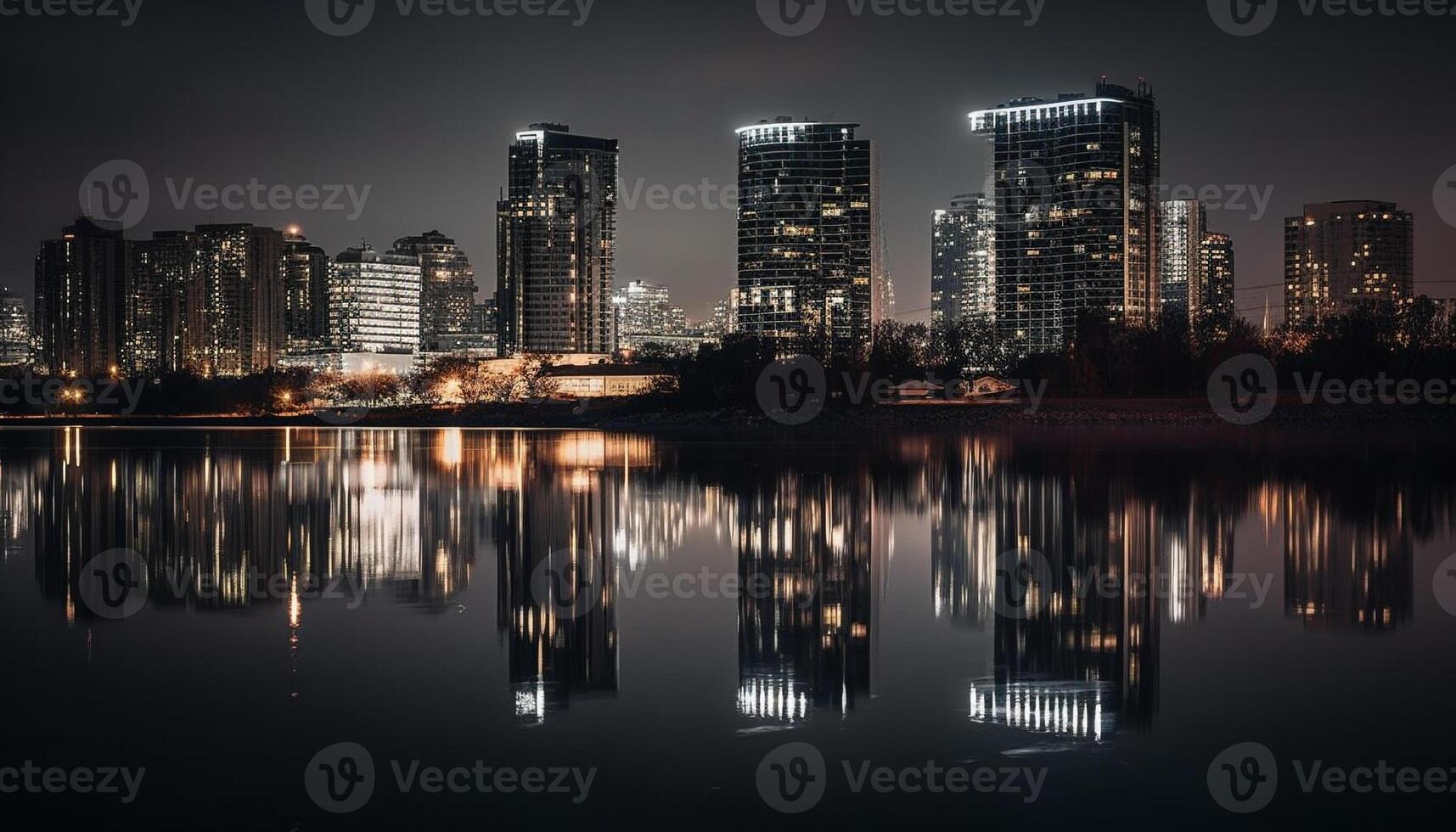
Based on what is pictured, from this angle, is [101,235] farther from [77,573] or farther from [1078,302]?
[77,573]

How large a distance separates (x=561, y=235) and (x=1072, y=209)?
76.4 meters

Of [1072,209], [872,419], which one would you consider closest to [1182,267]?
[1072,209]

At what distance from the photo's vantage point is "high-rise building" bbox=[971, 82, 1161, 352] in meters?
143

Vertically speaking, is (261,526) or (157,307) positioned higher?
(157,307)

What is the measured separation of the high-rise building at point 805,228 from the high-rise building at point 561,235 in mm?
35440

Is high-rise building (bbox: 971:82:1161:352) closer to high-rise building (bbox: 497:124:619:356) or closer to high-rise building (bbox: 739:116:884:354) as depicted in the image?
high-rise building (bbox: 739:116:884:354)

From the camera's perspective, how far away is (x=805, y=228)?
16300 centimetres

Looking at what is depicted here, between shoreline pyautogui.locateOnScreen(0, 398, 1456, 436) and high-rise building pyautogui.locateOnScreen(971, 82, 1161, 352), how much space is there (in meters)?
61.9

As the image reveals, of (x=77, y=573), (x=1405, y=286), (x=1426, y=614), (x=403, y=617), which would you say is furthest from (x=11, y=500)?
(x=1405, y=286)

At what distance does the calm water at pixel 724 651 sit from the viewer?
844 centimetres

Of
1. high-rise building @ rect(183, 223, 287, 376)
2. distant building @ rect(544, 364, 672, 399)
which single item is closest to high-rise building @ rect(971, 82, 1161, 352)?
distant building @ rect(544, 364, 672, 399)

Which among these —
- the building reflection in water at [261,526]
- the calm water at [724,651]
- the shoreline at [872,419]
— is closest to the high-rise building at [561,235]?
the shoreline at [872,419]

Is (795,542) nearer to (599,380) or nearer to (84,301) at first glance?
(599,380)

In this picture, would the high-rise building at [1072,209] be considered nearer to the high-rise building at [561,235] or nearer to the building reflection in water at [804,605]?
the high-rise building at [561,235]
